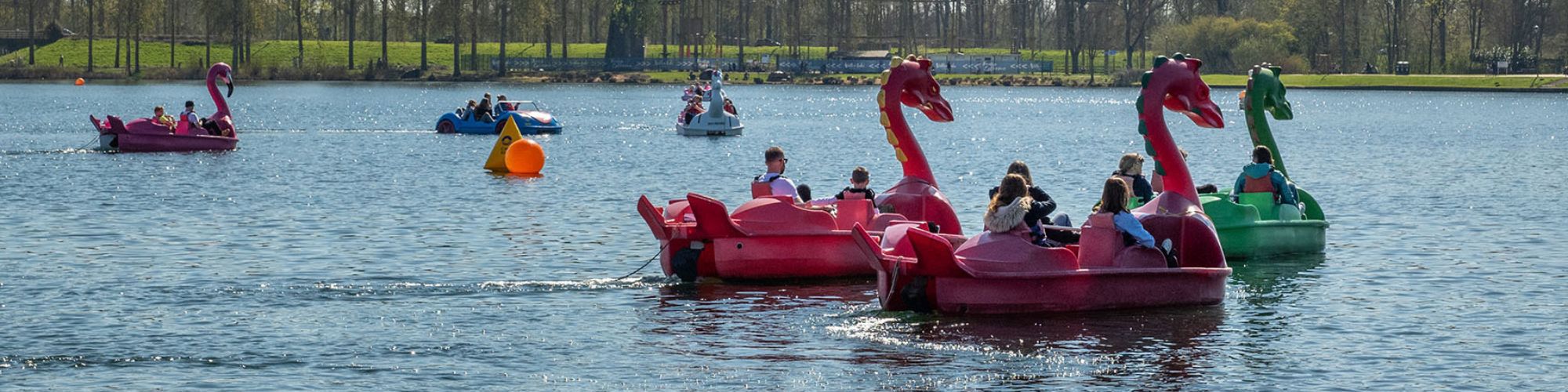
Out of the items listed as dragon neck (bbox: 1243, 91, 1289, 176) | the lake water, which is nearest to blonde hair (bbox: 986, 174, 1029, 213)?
the lake water

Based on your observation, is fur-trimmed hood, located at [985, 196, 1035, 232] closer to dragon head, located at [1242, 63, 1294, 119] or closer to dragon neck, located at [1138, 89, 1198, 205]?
dragon neck, located at [1138, 89, 1198, 205]

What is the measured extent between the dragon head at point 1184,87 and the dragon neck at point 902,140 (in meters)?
2.88

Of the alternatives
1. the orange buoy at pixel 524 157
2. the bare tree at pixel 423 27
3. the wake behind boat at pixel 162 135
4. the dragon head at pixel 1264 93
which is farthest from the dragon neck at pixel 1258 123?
the bare tree at pixel 423 27

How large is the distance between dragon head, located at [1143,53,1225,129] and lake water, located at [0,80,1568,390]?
181cm

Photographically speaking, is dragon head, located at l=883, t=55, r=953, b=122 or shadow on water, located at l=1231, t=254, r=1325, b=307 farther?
dragon head, located at l=883, t=55, r=953, b=122

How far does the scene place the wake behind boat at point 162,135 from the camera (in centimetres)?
4384

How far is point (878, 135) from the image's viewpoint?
64.8m

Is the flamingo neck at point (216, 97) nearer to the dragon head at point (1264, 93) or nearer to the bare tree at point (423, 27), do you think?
the dragon head at point (1264, 93)

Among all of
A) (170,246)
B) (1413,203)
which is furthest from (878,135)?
(170,246)

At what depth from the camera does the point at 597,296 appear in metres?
19.1

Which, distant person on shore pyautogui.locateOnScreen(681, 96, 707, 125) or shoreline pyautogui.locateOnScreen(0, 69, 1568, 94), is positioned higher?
shoreline pyautogui.locateOnScreen(0, 69, 1568, 94)

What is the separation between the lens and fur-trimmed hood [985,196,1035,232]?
634 inches

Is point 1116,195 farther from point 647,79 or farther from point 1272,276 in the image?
point 647,79

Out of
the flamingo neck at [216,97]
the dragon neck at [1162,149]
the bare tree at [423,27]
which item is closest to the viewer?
the dragon neck at [1162,149]
